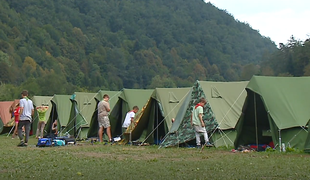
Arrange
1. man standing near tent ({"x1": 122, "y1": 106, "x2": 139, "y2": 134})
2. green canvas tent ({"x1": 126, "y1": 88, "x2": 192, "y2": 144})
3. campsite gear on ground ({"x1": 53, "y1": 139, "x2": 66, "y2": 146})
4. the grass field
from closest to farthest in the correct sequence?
the grass field < campsite gear on ground ({"x1": 53, "y1": 139, "x2": 66, "y2": 146}) < green canvas tent ({"x1": 126, "y1": 88, "x2": 192, "y2": 144}) < man standing near tent ({"x1": 122, "y1": 106, "x2": 139, "y2": 134})

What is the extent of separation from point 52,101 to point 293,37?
193 ft

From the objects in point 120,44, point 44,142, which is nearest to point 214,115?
point 44,142

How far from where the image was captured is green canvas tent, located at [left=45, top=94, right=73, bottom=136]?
75.8 ft

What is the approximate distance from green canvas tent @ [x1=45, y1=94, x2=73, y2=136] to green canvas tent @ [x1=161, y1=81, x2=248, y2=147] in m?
10.0

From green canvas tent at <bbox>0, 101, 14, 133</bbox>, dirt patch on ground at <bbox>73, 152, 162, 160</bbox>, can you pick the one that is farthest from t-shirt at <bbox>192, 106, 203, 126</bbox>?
green canvas tent at <bbox>0, 101, 14, 133</bbox>

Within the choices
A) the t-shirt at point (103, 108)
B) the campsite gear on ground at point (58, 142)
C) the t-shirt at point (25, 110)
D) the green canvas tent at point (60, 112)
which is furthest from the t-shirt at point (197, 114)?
the green canvas tent at point (60, 112)

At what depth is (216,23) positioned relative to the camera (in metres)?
142

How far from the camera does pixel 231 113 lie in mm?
14336

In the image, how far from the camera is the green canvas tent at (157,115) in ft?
51.9

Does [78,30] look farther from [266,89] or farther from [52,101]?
[266,89]

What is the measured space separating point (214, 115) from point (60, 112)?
1145 centimetres

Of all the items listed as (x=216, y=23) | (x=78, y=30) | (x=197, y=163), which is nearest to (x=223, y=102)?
(x=197, y=163)

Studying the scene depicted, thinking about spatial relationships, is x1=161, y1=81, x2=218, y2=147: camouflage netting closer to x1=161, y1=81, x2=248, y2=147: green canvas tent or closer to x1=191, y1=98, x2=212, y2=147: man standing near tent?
x1=161, y1=81, x2=248, y2=147: green canvas tent

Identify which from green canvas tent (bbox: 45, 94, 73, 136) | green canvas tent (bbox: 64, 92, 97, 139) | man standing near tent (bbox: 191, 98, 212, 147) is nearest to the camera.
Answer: man standing near tent (bbox: 191, 98, 212, 147)
